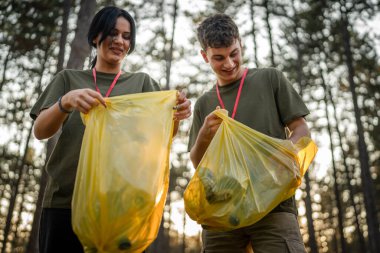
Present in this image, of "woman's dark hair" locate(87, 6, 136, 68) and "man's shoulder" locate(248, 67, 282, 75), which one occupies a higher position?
"woman's dark hair" locate(87, 6, 136, 68)

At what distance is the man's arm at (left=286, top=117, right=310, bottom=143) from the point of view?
6.31 ft

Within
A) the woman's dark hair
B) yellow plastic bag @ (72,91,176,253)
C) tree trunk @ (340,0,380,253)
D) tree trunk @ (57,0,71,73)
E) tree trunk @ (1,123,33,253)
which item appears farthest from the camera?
tree trunk @ (1,123,33,253)

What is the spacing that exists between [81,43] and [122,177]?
431cm

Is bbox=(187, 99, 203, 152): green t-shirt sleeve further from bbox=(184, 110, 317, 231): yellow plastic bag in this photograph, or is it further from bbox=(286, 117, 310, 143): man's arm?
bbox=(286, 117, 310, 143): man's arm

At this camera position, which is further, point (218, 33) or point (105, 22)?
point (218, 33)

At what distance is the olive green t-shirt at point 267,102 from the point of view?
6.61ft

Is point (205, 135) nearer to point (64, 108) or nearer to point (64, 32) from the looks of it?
point (64, 108)

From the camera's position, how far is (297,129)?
1971mm

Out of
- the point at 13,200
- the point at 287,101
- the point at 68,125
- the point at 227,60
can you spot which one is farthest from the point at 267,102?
the point at 13,200

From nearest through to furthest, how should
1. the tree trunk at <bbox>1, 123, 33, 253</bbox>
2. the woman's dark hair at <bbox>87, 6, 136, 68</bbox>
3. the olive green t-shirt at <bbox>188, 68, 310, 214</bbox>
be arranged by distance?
the woman's dark hair at <bbox>87, 6, 136, 68</bbox>
the olive green t-shirt at <bbox>188, 68, 310, 214</bbox>
the tree trunk at <bbox>1, 123, 33, 253</bbox>

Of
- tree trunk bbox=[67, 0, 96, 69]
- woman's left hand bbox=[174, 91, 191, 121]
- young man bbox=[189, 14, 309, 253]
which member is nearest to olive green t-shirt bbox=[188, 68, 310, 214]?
young man bbox=[189, 14, 309, 253]

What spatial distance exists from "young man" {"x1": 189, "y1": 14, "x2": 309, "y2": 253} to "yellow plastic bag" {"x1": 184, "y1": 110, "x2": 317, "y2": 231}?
203 mm

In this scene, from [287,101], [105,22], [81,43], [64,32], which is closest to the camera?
[105,22]

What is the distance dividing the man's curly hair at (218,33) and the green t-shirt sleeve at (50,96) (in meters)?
0.93
